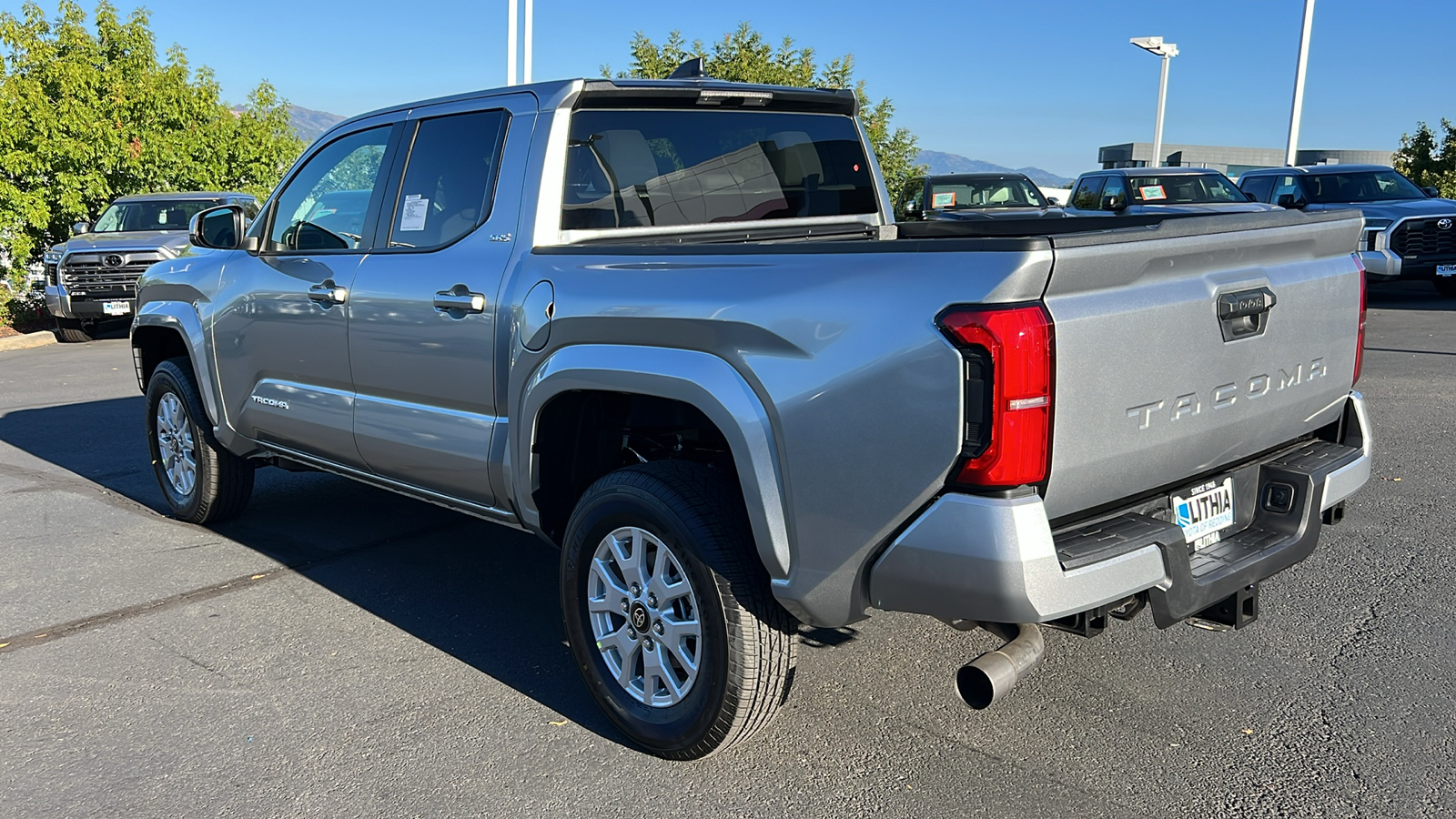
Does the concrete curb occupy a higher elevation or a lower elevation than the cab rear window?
lower

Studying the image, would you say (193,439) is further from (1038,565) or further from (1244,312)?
(1244,312)

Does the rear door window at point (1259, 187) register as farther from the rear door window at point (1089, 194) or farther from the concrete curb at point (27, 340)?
the concrete curb at point (27, 340)

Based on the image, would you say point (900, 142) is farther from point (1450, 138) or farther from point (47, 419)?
point (47, 419)

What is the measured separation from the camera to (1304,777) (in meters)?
3.23

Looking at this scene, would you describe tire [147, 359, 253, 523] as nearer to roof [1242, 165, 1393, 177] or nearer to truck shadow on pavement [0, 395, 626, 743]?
truck shadow on pavement [0, 395, 626, 743]

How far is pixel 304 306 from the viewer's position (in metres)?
4.82

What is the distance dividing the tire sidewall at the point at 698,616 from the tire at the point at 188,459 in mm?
2968

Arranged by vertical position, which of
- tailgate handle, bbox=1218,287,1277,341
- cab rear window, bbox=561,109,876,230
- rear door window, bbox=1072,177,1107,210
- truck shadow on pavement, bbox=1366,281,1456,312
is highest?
cab rear window, bbox=561,109,876,230

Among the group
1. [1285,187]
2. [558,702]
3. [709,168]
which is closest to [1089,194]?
[1285,187]

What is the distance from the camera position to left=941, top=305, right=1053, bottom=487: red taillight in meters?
2.58

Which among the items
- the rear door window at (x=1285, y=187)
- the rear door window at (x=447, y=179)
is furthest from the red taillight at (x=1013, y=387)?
the rear door window at (x=1285, y=187)

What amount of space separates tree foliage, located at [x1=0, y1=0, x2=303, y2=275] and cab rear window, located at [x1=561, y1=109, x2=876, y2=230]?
1519 centimetres

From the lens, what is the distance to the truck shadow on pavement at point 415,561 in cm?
422

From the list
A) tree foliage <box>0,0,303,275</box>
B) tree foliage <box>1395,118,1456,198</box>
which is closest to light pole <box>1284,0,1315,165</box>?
tree foliage <box>1395,118,1456,198</box>
